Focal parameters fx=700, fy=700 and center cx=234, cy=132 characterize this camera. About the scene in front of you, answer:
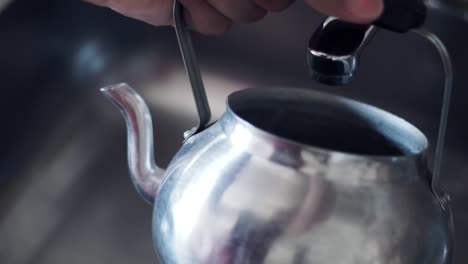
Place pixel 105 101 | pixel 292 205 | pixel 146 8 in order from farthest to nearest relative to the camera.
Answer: pixel 105 101 < pixel 146 8 < pixel 292 205

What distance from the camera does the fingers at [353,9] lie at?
0.37m

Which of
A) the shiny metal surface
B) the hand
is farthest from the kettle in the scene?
the hand

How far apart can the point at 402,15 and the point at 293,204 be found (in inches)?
4.6

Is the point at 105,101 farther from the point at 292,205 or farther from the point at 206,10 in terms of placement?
the point at 292,205

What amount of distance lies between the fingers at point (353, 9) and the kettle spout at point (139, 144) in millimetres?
145

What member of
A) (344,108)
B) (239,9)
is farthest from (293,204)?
(239,9)

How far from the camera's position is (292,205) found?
36cm

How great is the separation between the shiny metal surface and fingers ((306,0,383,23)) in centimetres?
8

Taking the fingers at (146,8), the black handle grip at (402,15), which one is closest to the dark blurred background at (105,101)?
the fingers at (146,8)

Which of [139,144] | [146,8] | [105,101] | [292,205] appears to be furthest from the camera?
[105,101]

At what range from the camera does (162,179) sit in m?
0.43

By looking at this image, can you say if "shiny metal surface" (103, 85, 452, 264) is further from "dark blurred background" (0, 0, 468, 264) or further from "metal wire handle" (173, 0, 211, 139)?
"dark blurred background" (0, 0, 468, 264)

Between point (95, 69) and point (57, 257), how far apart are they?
0.90 ft

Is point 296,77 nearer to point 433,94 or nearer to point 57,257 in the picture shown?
point 433,94
